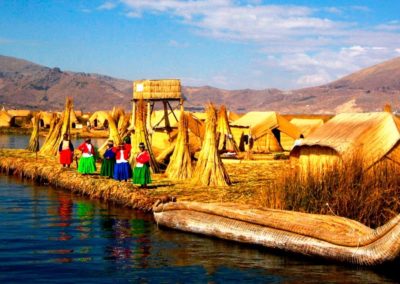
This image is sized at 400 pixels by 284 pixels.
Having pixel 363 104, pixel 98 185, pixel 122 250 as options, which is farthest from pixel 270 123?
pixel 363 104

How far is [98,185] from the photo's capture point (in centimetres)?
1605

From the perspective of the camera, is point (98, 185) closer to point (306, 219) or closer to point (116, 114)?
point (306, 219)

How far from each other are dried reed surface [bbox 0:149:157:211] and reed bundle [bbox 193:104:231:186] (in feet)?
5.12

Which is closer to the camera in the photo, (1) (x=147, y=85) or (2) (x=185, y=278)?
(2) (x=185, y=278)

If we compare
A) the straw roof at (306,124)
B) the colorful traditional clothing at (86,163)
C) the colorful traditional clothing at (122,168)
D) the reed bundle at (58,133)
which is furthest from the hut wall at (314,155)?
the straw roof at (306,124)

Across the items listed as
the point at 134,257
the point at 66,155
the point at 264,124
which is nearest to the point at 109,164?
the point at 66,155

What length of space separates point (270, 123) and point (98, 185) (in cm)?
1634

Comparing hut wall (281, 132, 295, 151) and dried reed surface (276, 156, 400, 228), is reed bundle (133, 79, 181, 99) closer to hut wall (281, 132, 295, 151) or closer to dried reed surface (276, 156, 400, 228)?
hut wall (281, 132, 295, 151)

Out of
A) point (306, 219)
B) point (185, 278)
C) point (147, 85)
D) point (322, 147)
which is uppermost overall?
point (147, 85)

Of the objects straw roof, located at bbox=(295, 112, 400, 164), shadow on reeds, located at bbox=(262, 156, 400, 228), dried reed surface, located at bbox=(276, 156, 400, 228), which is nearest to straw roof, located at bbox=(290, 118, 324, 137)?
straw roof, located at bbox=(295, 112, 400, 164)

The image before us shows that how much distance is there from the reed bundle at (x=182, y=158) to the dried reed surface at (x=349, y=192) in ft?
19.3

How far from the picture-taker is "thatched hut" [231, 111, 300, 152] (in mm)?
30891

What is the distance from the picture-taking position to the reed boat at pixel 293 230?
9086 mm

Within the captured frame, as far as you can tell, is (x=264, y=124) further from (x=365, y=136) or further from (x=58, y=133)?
(x=365, y=136)
